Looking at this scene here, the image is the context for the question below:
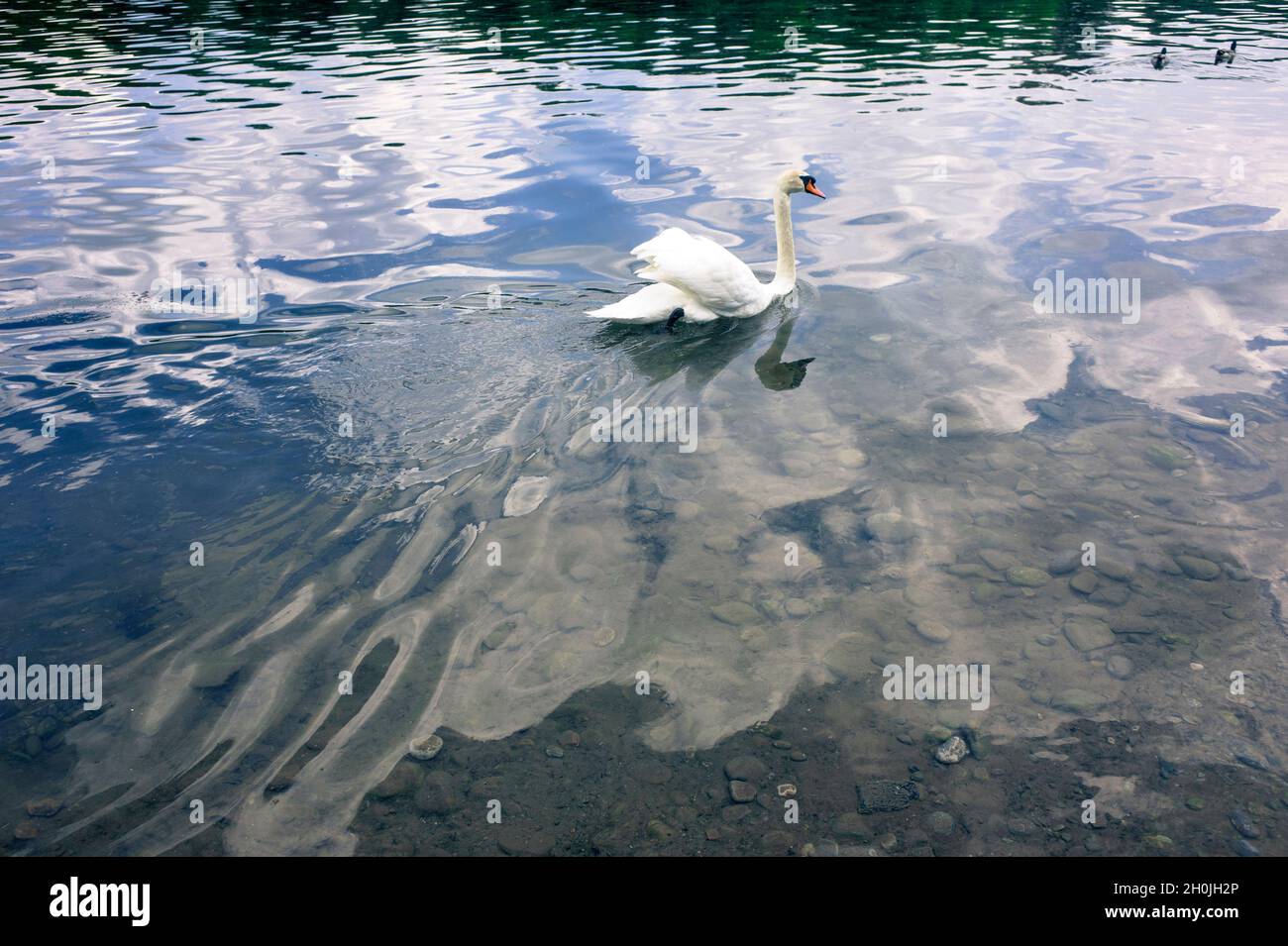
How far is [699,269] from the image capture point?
33.6 ft

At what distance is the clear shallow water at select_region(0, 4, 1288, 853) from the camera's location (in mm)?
5410

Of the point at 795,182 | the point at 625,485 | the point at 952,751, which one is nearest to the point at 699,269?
the point at 795,182

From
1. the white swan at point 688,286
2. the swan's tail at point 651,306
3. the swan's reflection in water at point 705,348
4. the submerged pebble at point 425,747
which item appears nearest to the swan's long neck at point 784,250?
the swan's reflection in water at point 705,348

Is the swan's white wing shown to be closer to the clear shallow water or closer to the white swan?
the white swan

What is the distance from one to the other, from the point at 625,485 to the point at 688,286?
330 centimetres

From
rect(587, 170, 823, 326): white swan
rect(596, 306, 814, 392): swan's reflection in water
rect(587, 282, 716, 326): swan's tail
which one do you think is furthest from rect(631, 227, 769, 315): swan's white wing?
rect(596, 306, 814, 392): swan's reflection in water

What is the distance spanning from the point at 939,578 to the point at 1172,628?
155 centimetres

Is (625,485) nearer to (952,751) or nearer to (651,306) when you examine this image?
(651,306)

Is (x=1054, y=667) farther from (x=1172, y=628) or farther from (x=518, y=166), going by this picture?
(x=518, y=166)

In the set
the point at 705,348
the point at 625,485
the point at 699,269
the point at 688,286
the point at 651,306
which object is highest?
the point at 699,269

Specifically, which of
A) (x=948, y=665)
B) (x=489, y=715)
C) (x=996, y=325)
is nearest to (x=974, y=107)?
(x=996, y=325)

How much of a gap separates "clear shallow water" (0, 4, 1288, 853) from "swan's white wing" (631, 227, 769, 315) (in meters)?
0.53

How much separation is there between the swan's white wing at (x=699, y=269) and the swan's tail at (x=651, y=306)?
103 mm

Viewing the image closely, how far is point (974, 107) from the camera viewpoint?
2039cm
